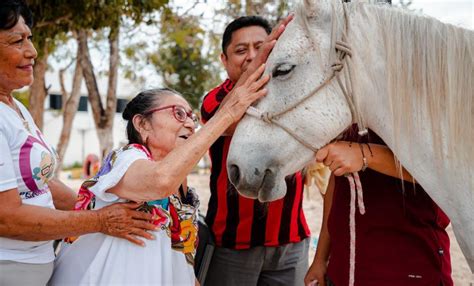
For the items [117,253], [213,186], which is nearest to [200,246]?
[213,186]

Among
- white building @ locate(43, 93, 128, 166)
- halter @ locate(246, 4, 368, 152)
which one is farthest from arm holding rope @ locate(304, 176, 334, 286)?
white building @ locate(43, 93, 128, 166)

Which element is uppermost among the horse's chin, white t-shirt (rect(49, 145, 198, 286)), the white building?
the horse's chin

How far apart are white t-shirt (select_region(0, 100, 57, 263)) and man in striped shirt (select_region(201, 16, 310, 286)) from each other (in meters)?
0.95

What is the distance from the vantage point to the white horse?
1.59 metres

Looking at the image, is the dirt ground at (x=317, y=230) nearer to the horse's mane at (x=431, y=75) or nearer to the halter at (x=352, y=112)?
the halter at (x=352, y=112)

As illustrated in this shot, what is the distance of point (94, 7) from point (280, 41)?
384 cm

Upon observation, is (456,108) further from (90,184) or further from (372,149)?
(90,184)

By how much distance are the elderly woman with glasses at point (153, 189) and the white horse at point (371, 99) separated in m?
0.14

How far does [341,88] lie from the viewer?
5.54 ft

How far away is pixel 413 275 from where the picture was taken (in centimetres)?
173

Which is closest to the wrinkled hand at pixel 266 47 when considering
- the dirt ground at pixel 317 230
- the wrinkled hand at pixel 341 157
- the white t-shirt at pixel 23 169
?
the wrinkled hand at pixel 341 157

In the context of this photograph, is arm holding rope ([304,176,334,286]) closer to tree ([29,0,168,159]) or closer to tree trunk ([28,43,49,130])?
tree ([29,0,168,159])

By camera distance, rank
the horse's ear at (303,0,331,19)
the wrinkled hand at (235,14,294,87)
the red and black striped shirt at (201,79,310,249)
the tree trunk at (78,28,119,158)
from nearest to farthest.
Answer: the horse's ear at (303,0,331,19), the wrinkled hand at (235,14,294,87), the red and black striped shirt at (201,79,310,249), the tree trunk at (78,28,119,158)

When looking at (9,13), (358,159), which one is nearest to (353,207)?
(358,159)
